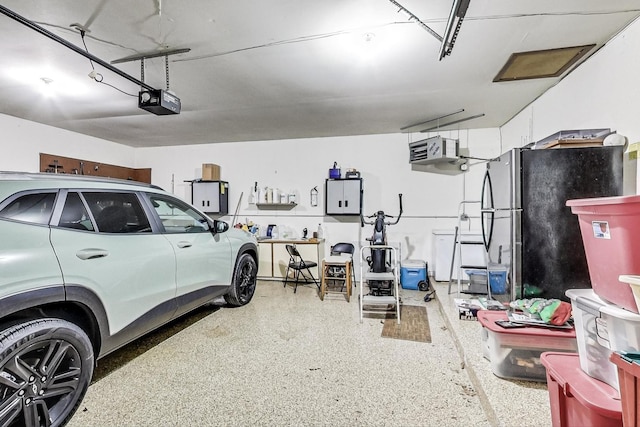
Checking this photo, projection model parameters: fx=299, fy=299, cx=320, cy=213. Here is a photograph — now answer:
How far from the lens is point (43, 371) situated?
1.67 meters

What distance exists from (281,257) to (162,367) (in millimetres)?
3043

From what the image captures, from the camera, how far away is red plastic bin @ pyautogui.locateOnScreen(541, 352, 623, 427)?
1240mm

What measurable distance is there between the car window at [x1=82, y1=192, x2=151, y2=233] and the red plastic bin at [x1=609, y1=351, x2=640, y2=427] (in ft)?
9.40

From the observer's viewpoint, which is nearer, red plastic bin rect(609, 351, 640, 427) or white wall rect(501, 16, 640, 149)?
red plastic bin rect(609, 351, 640, 427)

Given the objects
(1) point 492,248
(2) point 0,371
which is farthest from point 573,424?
(2) point 0,371

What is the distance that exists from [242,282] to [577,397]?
3.45 metres

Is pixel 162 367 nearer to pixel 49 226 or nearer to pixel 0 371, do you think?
pixel 0 371

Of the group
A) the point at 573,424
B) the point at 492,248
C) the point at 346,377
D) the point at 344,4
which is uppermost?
the point at 344,4

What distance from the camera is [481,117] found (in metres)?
Result: 4.54

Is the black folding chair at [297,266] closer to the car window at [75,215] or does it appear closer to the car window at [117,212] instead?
the car window at [117,212]

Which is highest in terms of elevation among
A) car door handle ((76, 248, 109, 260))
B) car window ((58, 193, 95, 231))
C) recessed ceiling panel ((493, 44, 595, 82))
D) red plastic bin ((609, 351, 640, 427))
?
recessed ceiling panel ((493, 44, 595, 82))

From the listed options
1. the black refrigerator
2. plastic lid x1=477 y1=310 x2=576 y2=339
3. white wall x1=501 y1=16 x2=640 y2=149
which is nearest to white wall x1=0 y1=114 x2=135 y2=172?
plastic lid x1=477 y1=310 x2=576 y2=339

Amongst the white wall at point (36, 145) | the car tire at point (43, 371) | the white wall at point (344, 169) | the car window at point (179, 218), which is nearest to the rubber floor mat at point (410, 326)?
the white wall at point (344, 169)

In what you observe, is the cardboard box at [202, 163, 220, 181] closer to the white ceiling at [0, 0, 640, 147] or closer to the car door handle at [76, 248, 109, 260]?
the white ceiling at [0, 0, 640, 147]
